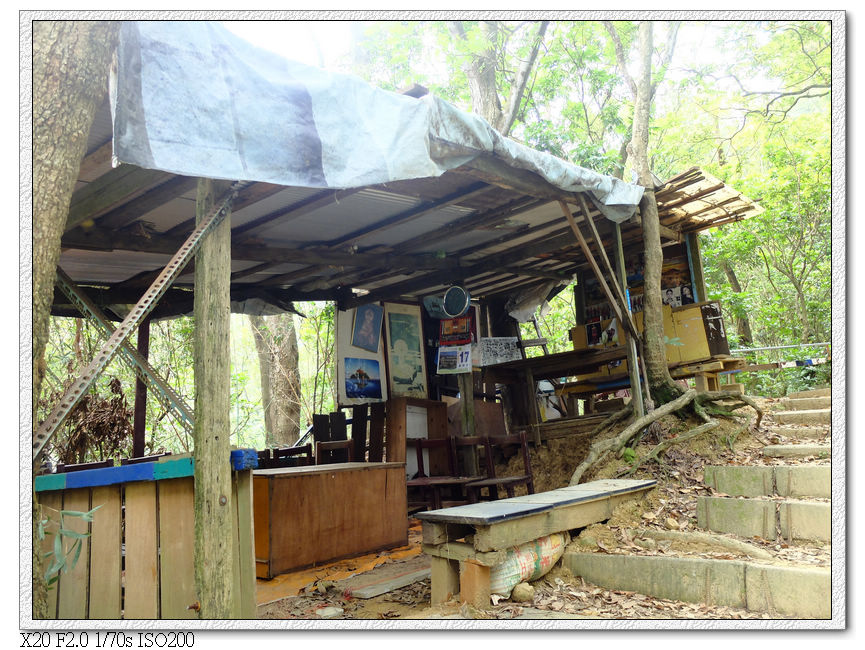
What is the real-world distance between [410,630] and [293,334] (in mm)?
10777

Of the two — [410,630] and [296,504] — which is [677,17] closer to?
[410,630]

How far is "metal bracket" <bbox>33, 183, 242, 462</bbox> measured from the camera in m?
2.85

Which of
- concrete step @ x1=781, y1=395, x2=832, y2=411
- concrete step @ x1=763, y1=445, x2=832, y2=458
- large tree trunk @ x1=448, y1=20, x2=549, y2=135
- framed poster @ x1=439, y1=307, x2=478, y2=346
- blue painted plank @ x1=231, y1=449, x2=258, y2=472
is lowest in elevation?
concrete step @ x1=763, y1=445, x2=832, y2=458

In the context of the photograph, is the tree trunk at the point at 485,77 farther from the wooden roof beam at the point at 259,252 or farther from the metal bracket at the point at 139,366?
the metal bracket at the point at 139,366

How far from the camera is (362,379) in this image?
28.6 feet

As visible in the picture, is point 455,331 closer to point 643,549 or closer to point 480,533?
point 643,549

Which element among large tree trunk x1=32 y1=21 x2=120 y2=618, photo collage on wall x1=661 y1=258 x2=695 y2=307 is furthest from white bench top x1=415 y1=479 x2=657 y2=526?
photo collage on wall x1=661 y1=258 x2=695 y2=307

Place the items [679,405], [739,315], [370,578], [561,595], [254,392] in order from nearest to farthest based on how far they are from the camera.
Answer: [561,595], [370,578], [679,405], [739,315], [254,392]

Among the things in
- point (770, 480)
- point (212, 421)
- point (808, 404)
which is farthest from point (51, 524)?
point (808, 404)

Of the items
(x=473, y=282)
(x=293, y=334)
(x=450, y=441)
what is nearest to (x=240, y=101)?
(x=450, y=441)

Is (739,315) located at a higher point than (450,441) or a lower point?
higher

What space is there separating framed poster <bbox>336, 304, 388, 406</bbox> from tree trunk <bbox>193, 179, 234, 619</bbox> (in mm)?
4995

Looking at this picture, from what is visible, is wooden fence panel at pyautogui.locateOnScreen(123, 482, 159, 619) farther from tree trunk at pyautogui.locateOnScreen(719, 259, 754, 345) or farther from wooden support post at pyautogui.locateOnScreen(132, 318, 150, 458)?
tree trunk at pyautogui.locateOnScreen(719, 259, 754, 345)

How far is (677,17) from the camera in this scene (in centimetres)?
348
